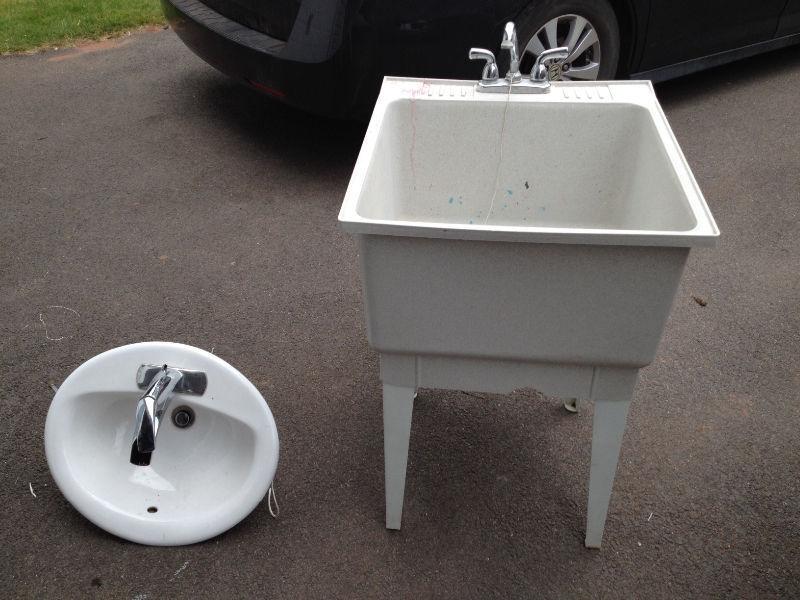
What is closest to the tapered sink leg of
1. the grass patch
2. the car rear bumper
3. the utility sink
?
the utility sink

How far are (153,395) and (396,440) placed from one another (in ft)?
1.73

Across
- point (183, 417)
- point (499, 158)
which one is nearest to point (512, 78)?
point (499, 158)

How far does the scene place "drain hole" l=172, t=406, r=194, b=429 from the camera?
1.64m

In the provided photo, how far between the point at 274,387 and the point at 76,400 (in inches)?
23.8

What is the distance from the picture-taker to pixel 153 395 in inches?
57.6

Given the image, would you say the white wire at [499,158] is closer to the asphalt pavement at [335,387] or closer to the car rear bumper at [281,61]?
the asphalt pavement at [335,387]

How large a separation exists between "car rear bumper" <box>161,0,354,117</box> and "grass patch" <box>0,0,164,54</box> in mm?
1809

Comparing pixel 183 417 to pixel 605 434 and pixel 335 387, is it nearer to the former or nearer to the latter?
pixel 335 387

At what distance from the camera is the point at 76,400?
5.29 ft

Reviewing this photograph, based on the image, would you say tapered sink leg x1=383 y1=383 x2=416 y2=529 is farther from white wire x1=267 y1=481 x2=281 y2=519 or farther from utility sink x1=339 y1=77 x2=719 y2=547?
white wire x1=267 y1=481 x2=281 y2=519

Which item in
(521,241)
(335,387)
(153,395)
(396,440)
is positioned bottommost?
(335,387)

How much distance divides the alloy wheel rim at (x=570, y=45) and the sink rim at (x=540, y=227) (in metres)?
1.37

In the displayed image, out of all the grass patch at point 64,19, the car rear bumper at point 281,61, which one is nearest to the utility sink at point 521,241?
the car rear bumper at point 281,61

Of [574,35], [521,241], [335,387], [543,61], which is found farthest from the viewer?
[574,35]
